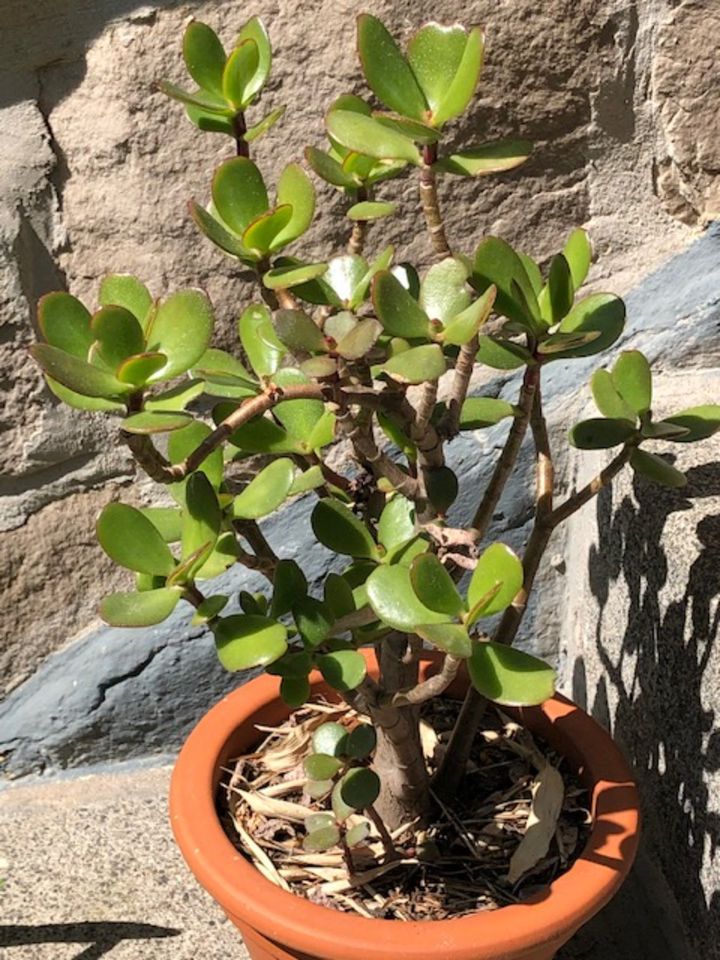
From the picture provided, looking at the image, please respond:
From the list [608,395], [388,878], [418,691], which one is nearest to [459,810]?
[388,878]

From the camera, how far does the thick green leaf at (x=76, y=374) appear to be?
65 centimetres

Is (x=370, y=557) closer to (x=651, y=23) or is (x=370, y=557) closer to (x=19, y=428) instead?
(x=19, y=428)

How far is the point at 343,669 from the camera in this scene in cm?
85

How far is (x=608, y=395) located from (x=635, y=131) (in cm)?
43

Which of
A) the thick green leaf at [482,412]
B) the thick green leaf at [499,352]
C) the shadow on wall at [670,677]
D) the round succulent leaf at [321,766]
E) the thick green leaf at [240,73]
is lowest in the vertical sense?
the shadow on wall at [670,677]

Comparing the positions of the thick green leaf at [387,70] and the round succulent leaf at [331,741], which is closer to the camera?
the thick green leaf at [387,70]

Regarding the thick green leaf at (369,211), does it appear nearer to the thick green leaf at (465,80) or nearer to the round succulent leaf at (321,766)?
the thick green leaf at (465,80)

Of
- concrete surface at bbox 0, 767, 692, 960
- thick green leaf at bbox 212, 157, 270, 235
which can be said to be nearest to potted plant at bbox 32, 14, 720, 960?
thick green leaf at bbox 212, 157, 270, 235

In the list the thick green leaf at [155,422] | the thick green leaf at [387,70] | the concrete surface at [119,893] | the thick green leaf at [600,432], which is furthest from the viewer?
the concrete surface at [119,893]

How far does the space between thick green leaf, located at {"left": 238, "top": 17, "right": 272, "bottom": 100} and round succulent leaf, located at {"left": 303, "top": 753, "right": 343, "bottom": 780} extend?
Answer: 482 mm

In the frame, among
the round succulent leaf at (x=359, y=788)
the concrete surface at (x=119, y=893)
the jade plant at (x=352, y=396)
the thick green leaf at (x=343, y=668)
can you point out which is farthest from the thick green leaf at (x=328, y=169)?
the concrete surface at (x=119, y=893)

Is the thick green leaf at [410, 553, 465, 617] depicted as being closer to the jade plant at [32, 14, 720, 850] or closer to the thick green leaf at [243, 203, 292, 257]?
the jade plant at [32, 14, 720, 850]

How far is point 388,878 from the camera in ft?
3.35

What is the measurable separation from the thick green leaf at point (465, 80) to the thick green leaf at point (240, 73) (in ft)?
0.42
